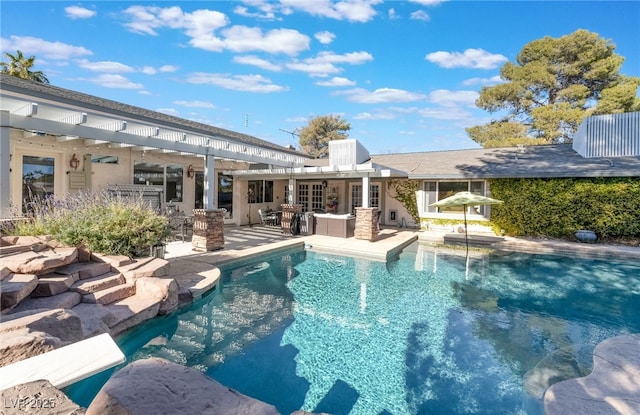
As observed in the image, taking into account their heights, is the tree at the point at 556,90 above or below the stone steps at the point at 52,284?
above

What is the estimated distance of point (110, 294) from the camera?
5.06 m

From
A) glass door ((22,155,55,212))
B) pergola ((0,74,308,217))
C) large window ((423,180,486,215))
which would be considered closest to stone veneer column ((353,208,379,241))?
large window ((423,180,486,215))

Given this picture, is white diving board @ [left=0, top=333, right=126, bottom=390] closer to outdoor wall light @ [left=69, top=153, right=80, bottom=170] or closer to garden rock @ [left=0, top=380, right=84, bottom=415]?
garden rock @ [left=0, top=380, right=84, bottom=415]

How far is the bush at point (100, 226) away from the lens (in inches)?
238

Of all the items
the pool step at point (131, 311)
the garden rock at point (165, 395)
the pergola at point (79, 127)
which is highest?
the pergola at point (79, 127)

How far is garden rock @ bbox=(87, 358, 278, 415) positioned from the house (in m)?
6.49

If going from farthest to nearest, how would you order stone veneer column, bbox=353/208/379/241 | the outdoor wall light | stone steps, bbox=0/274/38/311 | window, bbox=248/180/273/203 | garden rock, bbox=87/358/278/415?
1. window, bbox=248/180/273/203
2. stone veneer column, bbox=353/208/379/241
3. the outdoor wall light
4. stone steps, bbox=0/274/38/311
5. garden rock, bbox=87/358/278/415

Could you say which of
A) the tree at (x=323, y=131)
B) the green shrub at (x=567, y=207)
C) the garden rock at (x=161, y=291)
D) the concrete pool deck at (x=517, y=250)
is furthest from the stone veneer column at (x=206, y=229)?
the tree at (x=323, y=131)

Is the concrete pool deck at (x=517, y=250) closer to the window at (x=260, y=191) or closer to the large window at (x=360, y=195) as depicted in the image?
the window at (x=260, y=191)

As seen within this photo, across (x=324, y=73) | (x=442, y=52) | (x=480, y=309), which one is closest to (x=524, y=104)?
(x=442, y=52)

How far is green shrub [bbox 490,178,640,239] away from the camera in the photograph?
38.8 feet

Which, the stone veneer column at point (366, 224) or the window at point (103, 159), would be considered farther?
the stone veneer column at point (366, 224)

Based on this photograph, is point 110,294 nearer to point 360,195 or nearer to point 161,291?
point 161,291

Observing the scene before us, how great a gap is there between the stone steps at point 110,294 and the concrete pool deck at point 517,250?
0.95m
